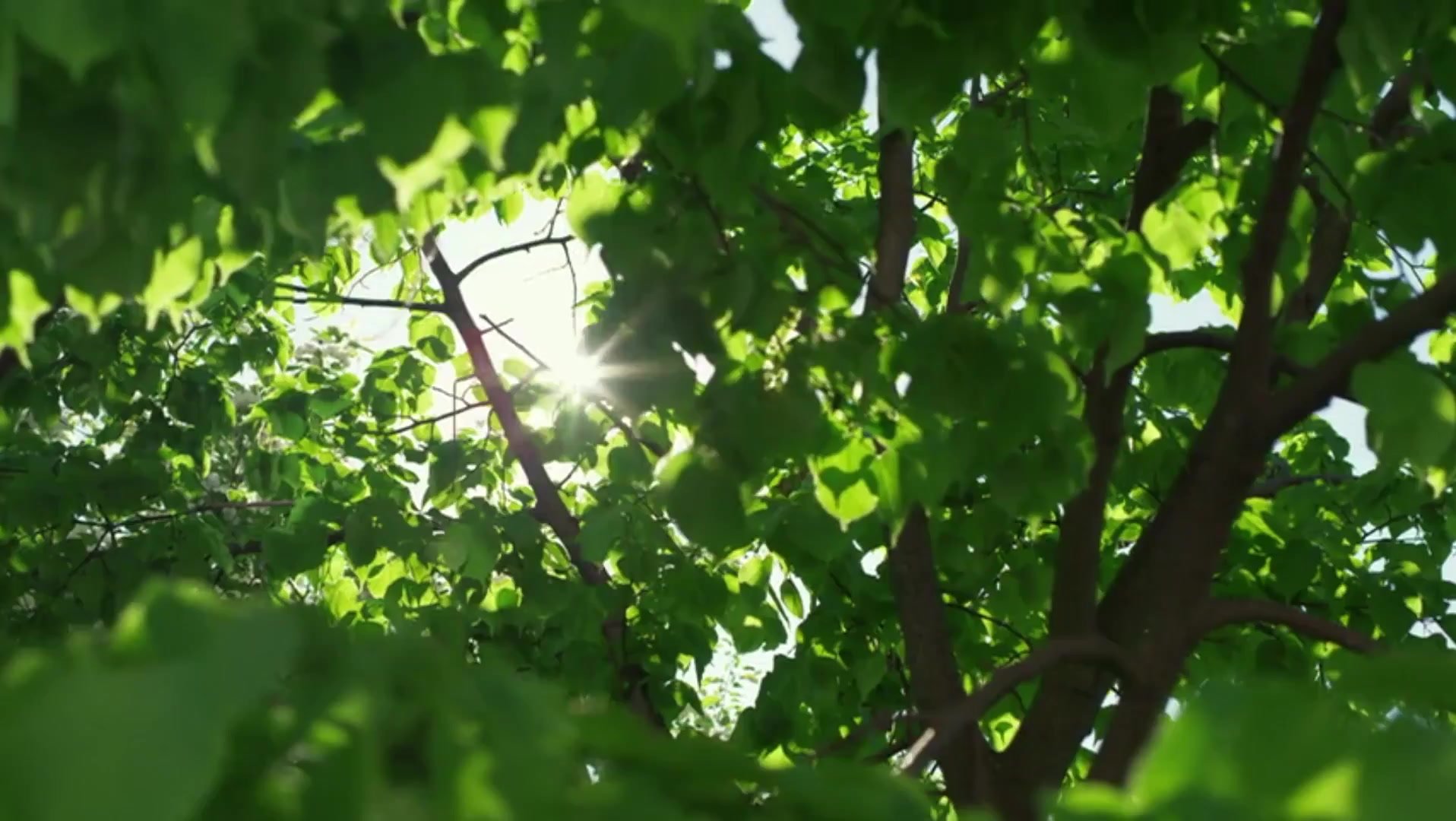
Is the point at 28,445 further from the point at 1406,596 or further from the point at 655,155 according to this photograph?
the point at 1406,596

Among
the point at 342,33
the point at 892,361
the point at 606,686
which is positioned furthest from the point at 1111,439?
the point at 342,33

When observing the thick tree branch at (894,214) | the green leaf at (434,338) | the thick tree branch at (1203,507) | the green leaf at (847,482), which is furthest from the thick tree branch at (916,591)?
the green leaf at (434,338)

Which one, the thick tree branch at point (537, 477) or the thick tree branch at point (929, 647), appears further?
the thick tree branch at point (537, 477)

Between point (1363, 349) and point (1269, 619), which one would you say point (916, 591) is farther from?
point (1363, 349)

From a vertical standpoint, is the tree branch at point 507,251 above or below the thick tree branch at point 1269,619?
above

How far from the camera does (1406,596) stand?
4195 mm

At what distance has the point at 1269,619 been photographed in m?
2.93

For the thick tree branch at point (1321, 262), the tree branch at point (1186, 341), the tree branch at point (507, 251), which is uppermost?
the tree branch at point (507, 251)

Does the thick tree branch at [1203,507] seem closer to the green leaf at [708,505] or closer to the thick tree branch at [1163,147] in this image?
the thick tree branch at [1163,147]

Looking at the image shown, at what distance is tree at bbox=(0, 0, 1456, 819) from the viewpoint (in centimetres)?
86

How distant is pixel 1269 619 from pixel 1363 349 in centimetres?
63

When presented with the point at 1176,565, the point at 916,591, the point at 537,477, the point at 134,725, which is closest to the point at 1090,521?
the point at 1176,565

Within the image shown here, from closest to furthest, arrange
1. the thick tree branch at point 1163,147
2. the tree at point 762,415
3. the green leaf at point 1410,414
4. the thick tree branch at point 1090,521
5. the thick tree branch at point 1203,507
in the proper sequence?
the tree at point 762,415
the green leaf at point 1410,414
the thick tree branch at point 1203,507
the thick tree branch at point 1090,521
the thick tree branch at point 1163,147

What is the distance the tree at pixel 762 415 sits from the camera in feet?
2.83
